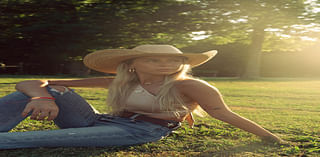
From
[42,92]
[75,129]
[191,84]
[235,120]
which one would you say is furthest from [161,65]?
[42,92]

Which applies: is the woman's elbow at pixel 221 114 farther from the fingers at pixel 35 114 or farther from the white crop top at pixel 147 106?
the fingers at pixel 35 114

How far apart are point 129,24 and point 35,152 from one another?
46.1ft

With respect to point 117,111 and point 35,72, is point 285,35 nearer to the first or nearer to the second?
point 35,72

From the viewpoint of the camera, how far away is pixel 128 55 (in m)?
3.01

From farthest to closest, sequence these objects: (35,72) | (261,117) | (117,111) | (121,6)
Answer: (35,72)
(121,6)
(261,117)
(117,111)

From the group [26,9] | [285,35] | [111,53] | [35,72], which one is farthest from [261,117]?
[35,72]

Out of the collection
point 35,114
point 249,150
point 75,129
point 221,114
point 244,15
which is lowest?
point 244,15

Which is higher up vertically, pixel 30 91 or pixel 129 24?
pixel 30 91

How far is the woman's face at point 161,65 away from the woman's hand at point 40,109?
91 cm

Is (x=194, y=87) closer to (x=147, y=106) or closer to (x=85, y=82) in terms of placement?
(x=147, y=106)

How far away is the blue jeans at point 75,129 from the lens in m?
2.61

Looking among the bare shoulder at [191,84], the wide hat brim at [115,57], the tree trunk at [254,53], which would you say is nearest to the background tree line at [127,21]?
the tree trunk at [254,53]

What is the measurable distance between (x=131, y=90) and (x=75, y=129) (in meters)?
0.65

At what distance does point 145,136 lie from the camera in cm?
288
